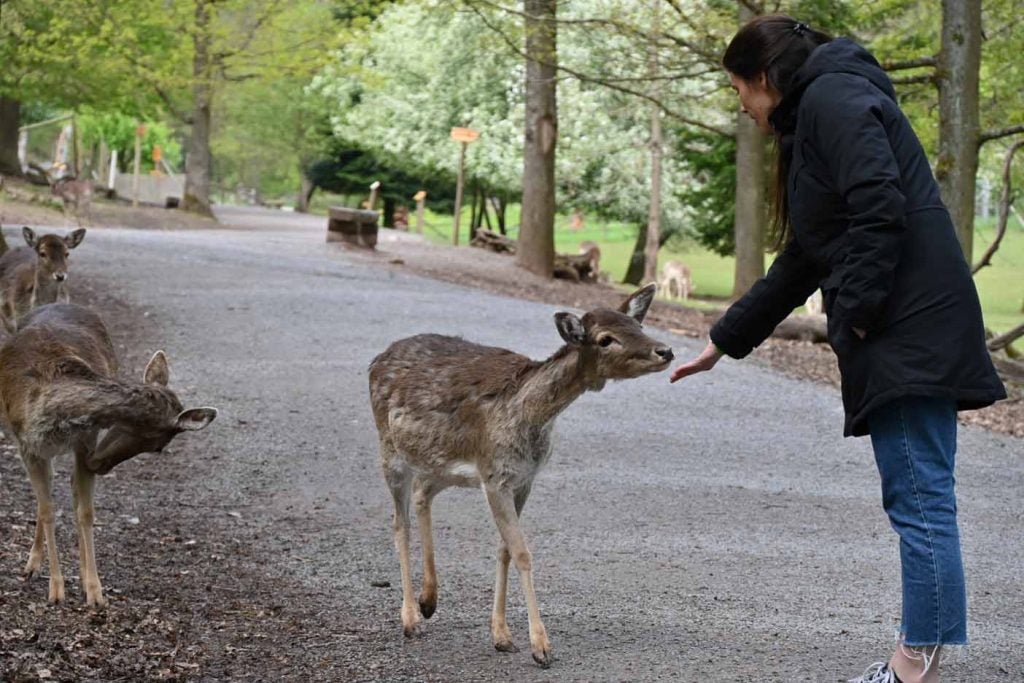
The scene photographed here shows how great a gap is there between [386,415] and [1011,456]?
24.5 ft

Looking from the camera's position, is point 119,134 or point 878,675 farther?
point 119,134

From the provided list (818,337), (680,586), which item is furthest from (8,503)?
(818,337)

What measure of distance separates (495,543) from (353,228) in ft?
81.3

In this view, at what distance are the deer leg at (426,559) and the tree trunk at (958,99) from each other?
36.8 feet

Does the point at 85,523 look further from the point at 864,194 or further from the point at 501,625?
the point at 864,194

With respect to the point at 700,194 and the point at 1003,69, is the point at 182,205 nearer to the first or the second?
the point at 700,194

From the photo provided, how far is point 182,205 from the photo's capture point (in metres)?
46.7

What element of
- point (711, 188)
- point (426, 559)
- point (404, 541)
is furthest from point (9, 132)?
point (426, 559)

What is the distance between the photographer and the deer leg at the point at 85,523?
694 cm

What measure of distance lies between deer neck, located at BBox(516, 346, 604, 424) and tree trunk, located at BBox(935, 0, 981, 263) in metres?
11.3

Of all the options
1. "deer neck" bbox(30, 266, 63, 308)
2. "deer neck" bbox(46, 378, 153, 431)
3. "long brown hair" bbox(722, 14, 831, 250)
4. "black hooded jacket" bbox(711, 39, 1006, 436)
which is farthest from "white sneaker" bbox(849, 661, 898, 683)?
"deer neck" bbox(30, 266, 63, 308)

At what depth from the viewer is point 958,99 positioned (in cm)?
1697

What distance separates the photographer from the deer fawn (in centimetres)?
673

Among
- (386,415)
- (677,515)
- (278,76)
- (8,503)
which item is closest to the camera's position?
(386,415)
